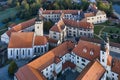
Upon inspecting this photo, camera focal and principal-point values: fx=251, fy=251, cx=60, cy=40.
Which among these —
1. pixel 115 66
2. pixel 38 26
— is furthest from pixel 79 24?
pixel 115 66

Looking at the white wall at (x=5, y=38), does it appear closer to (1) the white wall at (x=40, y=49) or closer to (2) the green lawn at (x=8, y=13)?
(1) the white wall at (x=40, y=49)

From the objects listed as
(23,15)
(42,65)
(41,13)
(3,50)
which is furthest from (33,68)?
(23,15)

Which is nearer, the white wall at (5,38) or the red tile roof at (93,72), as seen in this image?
the red tile roof at (93,72)

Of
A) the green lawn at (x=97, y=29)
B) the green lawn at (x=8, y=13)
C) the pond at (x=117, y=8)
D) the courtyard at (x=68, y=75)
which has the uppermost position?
the green lawn at (x=97, y=29)


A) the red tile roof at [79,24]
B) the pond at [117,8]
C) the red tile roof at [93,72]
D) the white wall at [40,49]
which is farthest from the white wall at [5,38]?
the pond at [117,8]

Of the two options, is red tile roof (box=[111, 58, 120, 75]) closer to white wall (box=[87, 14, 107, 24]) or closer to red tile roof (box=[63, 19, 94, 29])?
red tile roof (box=[63, 19, 94, 29])

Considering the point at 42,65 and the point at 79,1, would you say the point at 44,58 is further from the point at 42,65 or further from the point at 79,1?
the point at 79,1

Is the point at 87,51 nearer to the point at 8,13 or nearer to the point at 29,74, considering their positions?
the point at 29,74
